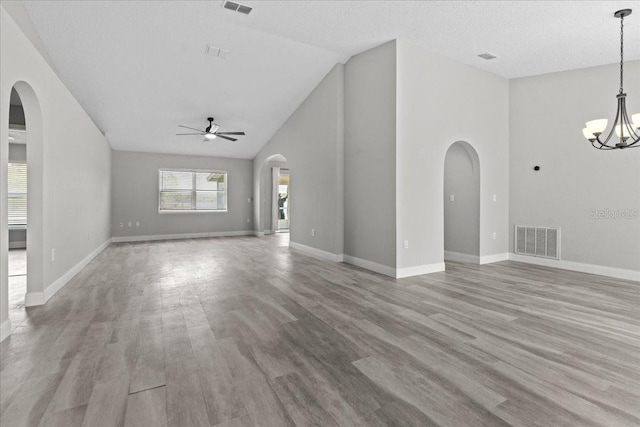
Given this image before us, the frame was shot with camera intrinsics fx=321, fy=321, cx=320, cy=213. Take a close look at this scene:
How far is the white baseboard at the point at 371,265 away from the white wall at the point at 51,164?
13.3ft

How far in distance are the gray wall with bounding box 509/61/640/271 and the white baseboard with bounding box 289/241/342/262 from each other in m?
Result: 3.32

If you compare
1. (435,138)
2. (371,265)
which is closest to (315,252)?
(371,265)

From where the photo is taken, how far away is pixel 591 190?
495 centimetres

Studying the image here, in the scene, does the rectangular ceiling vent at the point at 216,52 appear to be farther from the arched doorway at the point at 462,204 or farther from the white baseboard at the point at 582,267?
the white baseboard at the point at 582,267

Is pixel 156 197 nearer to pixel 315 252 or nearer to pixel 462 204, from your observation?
pixel 315 252

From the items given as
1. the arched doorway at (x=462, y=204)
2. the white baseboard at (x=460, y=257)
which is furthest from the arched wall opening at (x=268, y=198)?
the white baseboard at (x=460, y=257)

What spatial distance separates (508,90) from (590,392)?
563cm

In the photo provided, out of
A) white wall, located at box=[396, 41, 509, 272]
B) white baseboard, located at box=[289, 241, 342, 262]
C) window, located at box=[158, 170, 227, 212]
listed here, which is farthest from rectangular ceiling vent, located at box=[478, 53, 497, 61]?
window, located at box=[158, 170, 227, 212]

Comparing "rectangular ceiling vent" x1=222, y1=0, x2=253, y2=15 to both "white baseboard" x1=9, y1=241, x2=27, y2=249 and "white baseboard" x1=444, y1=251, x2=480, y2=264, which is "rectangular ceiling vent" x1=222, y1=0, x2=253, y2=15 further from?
"white baseboard" x1=9, y1=241, x2=27, y2=249

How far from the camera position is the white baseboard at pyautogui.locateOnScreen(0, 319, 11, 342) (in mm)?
2465

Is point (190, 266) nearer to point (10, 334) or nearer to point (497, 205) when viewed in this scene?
point (10, 334)

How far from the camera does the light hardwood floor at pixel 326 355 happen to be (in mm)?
1631

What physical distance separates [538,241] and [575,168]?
4.32ft

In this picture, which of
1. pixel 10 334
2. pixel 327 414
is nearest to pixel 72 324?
pixel 10 334
